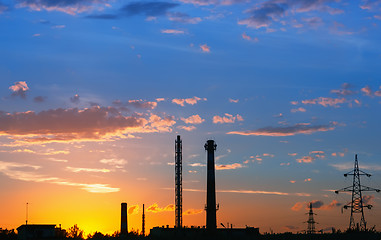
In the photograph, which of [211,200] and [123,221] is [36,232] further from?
[211,200]

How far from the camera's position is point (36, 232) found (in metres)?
96.2

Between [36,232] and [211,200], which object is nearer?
[36,232]

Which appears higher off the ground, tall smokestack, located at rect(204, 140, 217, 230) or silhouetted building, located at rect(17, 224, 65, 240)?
tall smokestack, located at rect(204, 140, 217, 230)

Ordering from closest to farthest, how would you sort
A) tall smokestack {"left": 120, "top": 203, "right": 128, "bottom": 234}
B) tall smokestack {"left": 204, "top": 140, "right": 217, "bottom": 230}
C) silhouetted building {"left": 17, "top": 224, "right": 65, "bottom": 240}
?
silhouetted building {"left": 17, "top": 224, "right": 65, "bottom": 240}, tall smokestack {"left": 204, "top": 140, "right": 217, "bottom": 230}, tall smokestack {"left": 120, "top": 203, "right": 128, "bottom": 234}

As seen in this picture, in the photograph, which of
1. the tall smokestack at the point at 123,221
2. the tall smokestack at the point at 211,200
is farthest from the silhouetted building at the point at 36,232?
the tall smokestack at the point at 211,200

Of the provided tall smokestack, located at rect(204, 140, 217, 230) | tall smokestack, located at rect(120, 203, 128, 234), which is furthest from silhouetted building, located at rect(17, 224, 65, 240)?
tall smokestack, located at rect(204, 140, 217, 230)

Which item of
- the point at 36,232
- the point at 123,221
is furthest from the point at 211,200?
the point at 36,232

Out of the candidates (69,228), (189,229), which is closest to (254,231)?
(189,229)

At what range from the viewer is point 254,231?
340 feet

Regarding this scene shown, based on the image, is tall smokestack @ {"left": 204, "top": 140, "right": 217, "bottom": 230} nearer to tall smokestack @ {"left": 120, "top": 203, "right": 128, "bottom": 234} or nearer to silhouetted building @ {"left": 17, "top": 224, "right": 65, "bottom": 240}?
tall smokestack @ {"left": 120, "top": 203, "right": 128, "bottom": 234}

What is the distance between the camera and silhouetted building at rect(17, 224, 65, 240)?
95875 mm

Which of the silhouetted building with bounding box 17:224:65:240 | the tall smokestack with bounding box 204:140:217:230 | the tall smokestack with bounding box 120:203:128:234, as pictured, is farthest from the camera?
the tall smokestack with bounding box 120:203:128:234

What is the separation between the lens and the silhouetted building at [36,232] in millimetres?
A: 95875

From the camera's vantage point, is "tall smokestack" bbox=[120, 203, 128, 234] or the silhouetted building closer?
the silhouetted building
